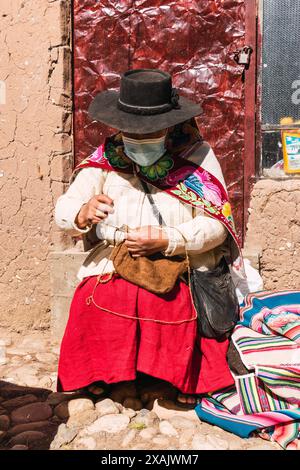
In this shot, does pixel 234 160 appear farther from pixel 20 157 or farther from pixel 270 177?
pixel 20 157

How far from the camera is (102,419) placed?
2.88 m

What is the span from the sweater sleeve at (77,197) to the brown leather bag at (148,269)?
23 cm

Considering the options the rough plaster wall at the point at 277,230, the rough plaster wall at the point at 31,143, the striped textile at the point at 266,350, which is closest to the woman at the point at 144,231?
the striped textile at the point at 266,350

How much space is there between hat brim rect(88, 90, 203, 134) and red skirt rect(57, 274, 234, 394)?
760 mm

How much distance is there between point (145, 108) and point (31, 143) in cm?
144

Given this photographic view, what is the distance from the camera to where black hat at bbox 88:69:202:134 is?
2.86m

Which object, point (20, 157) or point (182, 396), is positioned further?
point (20, 157)

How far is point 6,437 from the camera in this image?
2861 millimetres

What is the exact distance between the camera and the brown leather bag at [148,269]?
2.92 meters

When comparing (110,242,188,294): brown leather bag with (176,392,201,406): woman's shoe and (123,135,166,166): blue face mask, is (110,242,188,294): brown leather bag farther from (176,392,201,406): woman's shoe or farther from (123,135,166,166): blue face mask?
(176,392,201,406): woman's shoe

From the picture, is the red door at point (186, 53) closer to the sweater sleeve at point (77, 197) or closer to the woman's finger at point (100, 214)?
the sweater sleeve at point (77, 197)

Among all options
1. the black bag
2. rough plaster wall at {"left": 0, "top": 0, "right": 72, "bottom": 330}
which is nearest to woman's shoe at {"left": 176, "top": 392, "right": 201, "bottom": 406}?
the black bag
